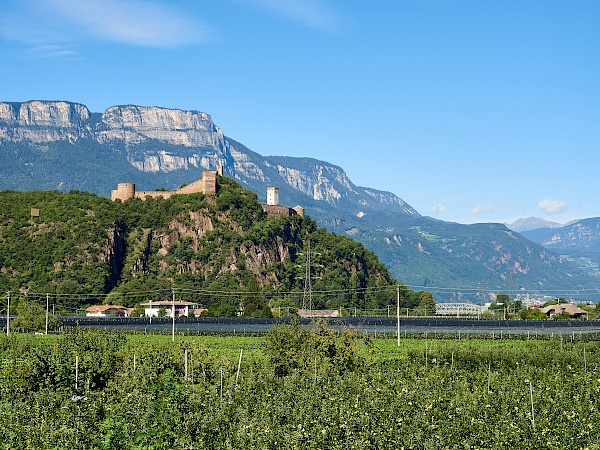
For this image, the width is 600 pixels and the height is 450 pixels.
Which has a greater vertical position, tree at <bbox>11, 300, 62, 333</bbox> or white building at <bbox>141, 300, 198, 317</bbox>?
white building at <bbox>141, 300, 198, 317</bbox>

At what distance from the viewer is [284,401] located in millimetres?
32375

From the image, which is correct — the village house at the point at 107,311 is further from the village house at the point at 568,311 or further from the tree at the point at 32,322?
the village house at the point at 568,311

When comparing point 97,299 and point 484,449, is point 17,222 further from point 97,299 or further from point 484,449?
point 484,449

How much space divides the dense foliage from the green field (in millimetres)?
102115

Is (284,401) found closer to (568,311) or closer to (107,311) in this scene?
(107,311)

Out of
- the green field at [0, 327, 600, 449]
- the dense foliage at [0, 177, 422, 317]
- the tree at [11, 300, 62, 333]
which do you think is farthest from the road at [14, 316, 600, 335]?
the green field at [0, 327, 600, 449]

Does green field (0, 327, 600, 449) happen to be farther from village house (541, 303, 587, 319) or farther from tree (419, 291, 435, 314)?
tree (419, 291, 435, 314)

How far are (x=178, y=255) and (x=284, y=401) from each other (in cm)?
14885

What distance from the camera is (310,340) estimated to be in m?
44.9

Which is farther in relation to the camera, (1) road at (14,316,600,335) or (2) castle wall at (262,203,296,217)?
(2) castle wall at (262,203,296,217)

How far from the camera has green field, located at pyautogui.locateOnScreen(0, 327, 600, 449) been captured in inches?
1013

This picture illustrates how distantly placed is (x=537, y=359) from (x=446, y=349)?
7.40 m

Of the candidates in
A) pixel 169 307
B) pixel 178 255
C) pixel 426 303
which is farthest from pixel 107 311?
pixel 426 303

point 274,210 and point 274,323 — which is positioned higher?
point 274,210
